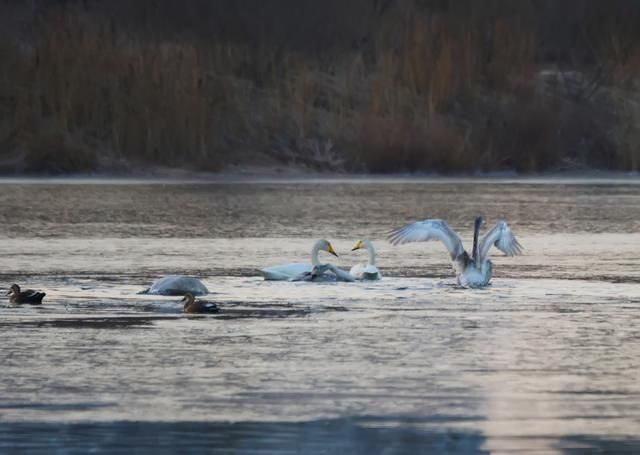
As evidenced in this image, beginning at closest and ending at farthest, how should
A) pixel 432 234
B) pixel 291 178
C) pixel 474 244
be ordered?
pixel 474 244, pixel 432 234, pixel 291 178

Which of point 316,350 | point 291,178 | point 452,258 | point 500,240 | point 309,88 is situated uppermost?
point 309,88

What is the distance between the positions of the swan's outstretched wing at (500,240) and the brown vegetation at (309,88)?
2438 centimetres

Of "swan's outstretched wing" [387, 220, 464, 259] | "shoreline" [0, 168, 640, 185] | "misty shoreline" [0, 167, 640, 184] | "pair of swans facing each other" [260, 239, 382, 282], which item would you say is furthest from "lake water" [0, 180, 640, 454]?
"misty shoreline" [0, 167, 640, 184]

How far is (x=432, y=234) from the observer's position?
712 inches

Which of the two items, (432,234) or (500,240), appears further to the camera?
(500,240)

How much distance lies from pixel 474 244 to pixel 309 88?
28.3 m

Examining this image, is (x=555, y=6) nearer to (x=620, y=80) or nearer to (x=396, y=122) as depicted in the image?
(x=620, y=80)

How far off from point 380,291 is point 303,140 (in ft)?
88.5

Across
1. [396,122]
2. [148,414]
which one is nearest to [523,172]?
[396,122]

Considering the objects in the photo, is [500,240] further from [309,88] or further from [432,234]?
[309,88]

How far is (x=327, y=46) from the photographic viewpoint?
50.0 metres

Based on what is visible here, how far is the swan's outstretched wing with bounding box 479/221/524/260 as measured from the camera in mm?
17969

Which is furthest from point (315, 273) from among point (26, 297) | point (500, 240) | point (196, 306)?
point (26, 297)

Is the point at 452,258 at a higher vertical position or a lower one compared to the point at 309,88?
lower
